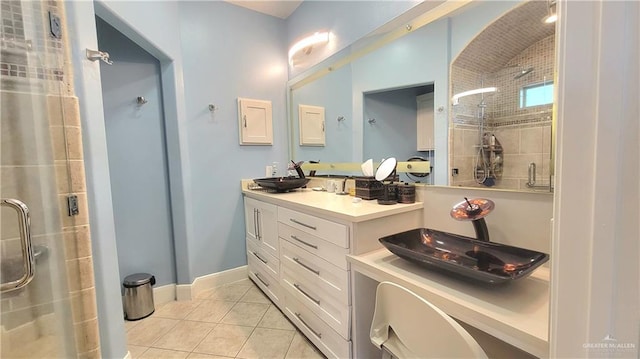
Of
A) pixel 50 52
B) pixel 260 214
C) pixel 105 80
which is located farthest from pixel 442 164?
pixel 105 80

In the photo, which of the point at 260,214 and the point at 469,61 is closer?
the point at 469,61

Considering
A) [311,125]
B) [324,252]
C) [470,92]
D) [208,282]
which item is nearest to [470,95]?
[470,92]

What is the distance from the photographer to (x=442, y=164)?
1.43 m

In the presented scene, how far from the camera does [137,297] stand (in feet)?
6.47

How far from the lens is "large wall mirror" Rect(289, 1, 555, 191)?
3.58 feet

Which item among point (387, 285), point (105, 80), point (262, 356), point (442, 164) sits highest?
point (105, 80)

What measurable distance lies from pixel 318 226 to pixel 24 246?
3.81ft

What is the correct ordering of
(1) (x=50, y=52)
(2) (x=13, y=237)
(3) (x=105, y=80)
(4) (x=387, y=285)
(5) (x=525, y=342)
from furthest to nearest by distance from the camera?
(3) (x=105, y=80) → (1) (x=50, y=52) → (2) (x=13, y=237) → (4) (x=387, y=285) → (5) (x=525, y=342)

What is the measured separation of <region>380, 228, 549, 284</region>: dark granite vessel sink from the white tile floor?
0.93m

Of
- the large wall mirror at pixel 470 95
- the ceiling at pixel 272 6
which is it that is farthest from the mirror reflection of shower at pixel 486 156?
the ceiling at pixel 272 6

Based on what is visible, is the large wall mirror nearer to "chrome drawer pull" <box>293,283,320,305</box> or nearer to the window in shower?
the window in shower

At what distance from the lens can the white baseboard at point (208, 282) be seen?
88.2 inches

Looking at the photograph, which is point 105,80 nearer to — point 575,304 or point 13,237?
point 13,237

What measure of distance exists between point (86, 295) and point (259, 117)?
188 centimetres
